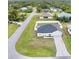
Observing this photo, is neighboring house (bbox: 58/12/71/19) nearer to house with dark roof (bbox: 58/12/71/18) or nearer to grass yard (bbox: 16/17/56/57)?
house with dark roof (bbox: 58/12/71/18)

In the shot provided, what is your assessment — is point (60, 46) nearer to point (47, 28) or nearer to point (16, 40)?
point (47, 28)

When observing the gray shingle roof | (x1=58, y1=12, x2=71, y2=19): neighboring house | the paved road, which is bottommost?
the paved road

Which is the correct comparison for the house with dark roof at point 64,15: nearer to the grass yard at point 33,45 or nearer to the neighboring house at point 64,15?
the neighboring house at point 64,15

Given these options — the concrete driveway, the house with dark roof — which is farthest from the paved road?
the house with dark roof

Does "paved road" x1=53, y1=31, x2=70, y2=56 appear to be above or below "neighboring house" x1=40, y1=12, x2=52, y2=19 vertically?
below
